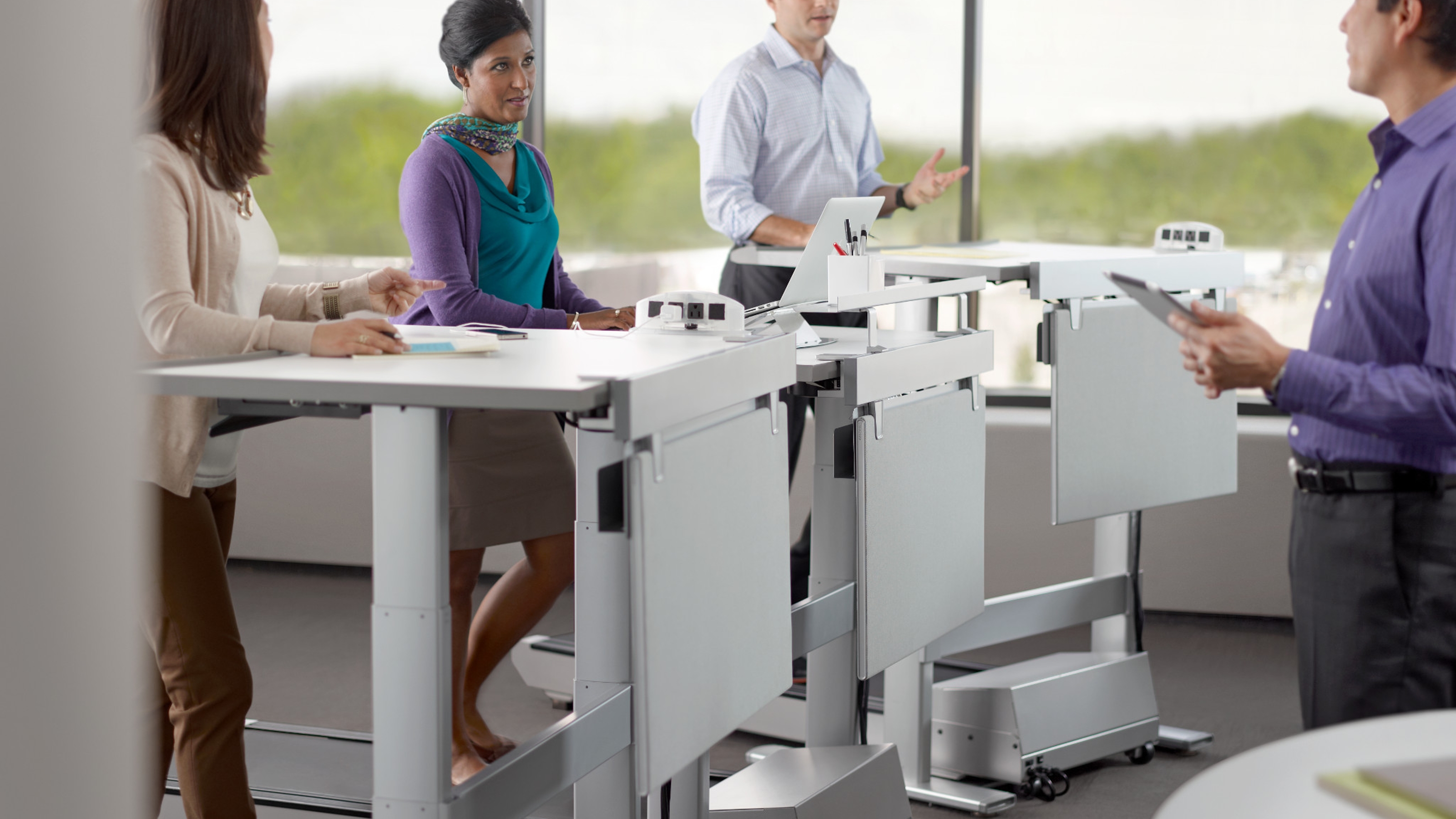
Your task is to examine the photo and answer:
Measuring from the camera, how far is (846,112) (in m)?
3.67

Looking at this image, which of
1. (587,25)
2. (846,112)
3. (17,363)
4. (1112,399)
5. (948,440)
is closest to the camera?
Result: (17,363)

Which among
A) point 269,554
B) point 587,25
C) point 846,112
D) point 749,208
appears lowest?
point 269,554

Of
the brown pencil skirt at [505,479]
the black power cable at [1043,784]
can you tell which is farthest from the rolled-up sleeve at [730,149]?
the black power cable at [1043,784]

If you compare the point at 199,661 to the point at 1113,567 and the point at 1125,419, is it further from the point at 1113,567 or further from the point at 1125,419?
the point at 1113,567

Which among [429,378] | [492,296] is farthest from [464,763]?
[429,378]

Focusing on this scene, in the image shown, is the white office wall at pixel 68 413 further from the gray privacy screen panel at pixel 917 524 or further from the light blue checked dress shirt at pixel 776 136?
the light blue checked dress shirt at pixel 776 136

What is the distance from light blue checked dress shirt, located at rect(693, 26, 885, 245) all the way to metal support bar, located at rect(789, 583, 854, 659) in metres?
1.27

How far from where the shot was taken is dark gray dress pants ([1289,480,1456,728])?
5.52ft

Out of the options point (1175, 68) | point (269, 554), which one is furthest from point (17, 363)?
point (269, 554)

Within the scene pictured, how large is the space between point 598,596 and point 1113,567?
1783 millimetres

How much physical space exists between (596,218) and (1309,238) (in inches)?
95.0

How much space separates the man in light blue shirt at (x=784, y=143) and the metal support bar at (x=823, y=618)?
1.04 metres

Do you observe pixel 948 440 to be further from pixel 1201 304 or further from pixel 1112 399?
pixel 1201 304

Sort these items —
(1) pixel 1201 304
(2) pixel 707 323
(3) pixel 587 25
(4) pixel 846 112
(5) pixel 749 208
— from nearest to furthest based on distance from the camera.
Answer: (1) pixel 1201 304 < (2) pixel 707 323 < (5) pixel 749 208 < (4) pixel 846 112 < (3) pixel 587 25
